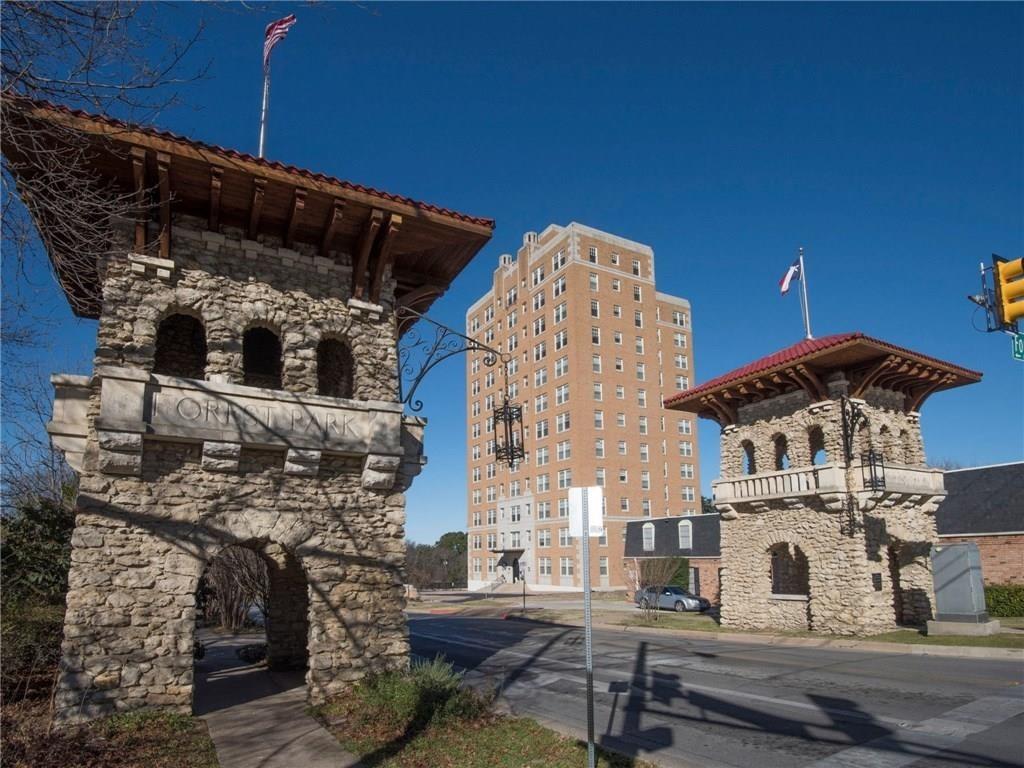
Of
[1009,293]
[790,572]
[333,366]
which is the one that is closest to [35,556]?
[333,366]

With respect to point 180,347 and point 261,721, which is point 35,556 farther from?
point 261,721

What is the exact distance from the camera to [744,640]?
21188 millimetres

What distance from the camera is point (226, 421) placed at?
10242 mm

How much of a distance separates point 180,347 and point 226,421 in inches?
169

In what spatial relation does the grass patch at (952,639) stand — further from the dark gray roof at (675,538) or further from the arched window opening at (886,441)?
the dark gray roof at (675,538)

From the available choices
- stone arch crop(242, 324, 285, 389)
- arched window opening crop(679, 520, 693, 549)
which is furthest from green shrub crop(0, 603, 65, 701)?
arched window opening crop(679, 520, 693, 549)

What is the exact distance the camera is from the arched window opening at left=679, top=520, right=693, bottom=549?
40844 millimetres

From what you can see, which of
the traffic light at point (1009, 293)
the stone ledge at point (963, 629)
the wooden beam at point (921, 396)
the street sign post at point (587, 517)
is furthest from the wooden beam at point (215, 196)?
the wooden beam at point (921, 396)

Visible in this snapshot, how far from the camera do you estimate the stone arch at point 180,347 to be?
1332cm

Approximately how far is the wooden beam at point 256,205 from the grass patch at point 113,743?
7711 mm

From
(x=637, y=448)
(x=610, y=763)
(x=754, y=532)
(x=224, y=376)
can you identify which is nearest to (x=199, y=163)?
(x=224, y=376)

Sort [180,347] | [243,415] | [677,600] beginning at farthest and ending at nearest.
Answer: [677,600], [180,347], [243,415]

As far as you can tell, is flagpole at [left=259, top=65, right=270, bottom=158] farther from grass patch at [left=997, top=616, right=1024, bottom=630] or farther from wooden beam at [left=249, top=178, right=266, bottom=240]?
grass patch at [left=997, top=616, right=1024, bottom=630]

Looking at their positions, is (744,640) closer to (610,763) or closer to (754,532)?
(754,532)
